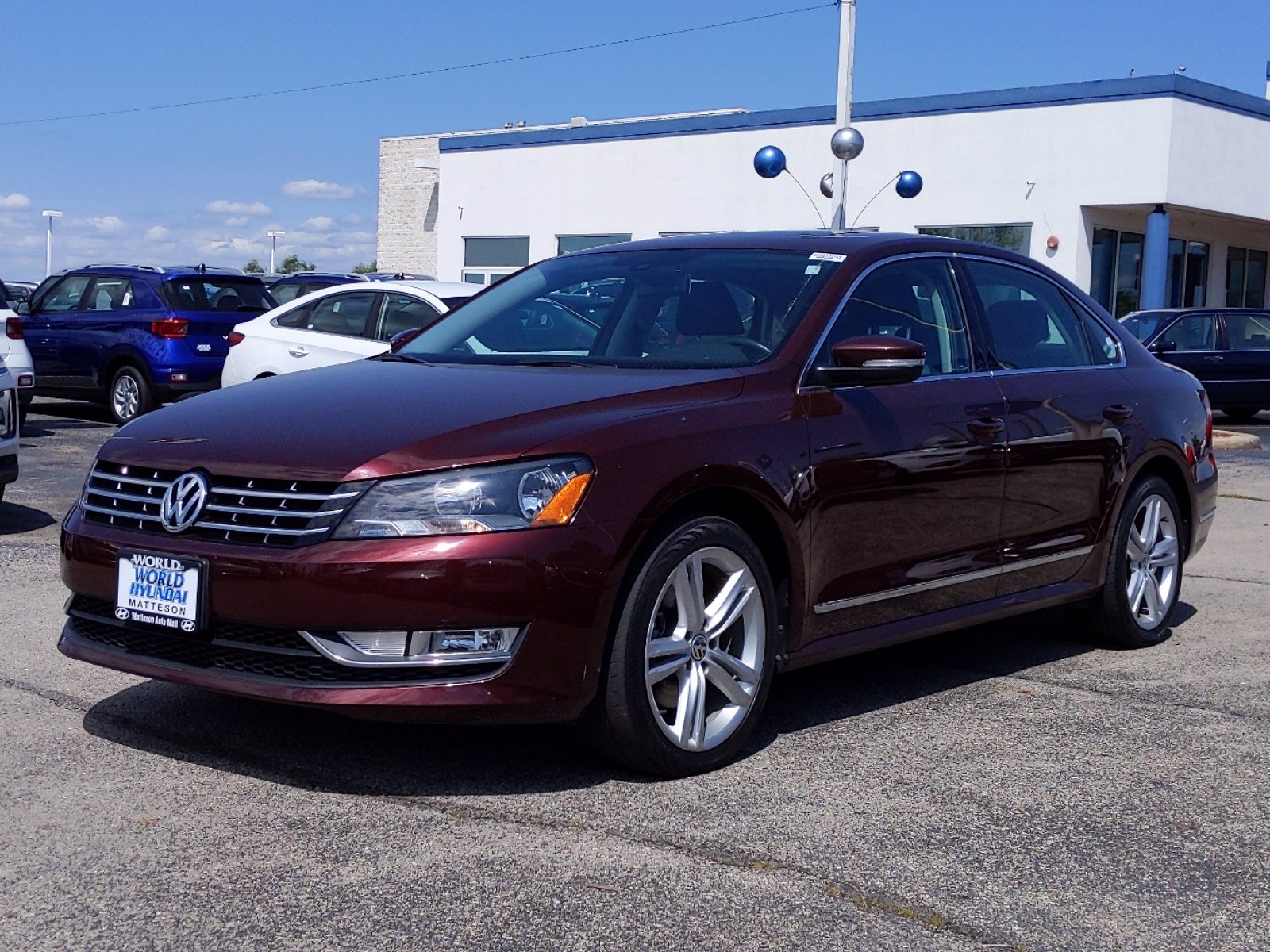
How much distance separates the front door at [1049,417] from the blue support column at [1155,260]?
20.6 m

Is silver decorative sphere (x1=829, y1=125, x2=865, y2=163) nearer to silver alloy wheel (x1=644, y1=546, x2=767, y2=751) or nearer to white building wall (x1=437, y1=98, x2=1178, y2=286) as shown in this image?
white building wall (x1=437, y1=98, x2=1178, y2=286)

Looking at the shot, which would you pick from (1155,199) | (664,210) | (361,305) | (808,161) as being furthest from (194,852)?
(664,210)

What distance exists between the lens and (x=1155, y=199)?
2566 centimetres

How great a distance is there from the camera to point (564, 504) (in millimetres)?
4215

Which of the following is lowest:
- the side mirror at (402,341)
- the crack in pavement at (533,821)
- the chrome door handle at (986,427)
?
the crack in pavement at (533,821)

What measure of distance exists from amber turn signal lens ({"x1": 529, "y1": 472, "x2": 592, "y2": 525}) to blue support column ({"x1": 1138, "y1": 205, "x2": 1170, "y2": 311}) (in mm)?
23286

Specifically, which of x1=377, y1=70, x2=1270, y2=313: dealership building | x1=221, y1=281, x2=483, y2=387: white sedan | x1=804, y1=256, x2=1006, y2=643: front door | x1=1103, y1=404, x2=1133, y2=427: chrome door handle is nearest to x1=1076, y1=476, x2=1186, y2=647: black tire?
x1=1103, y1=404, x2=1133, y2=427: chrome door handle

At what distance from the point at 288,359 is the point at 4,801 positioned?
9.26m

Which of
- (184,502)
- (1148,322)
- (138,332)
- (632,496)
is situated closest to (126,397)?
(138,332)

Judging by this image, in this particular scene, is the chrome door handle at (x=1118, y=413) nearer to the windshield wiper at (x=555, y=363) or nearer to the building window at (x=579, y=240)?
the windshield wiper at (x=555, y=363)

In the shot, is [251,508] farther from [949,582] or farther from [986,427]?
[986,427]

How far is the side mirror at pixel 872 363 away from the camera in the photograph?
4.96m

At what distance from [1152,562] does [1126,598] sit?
0.30 meters

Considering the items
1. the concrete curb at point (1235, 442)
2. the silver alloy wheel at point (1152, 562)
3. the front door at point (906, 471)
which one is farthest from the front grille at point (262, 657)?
the concrete curb at point (1235, 442)
